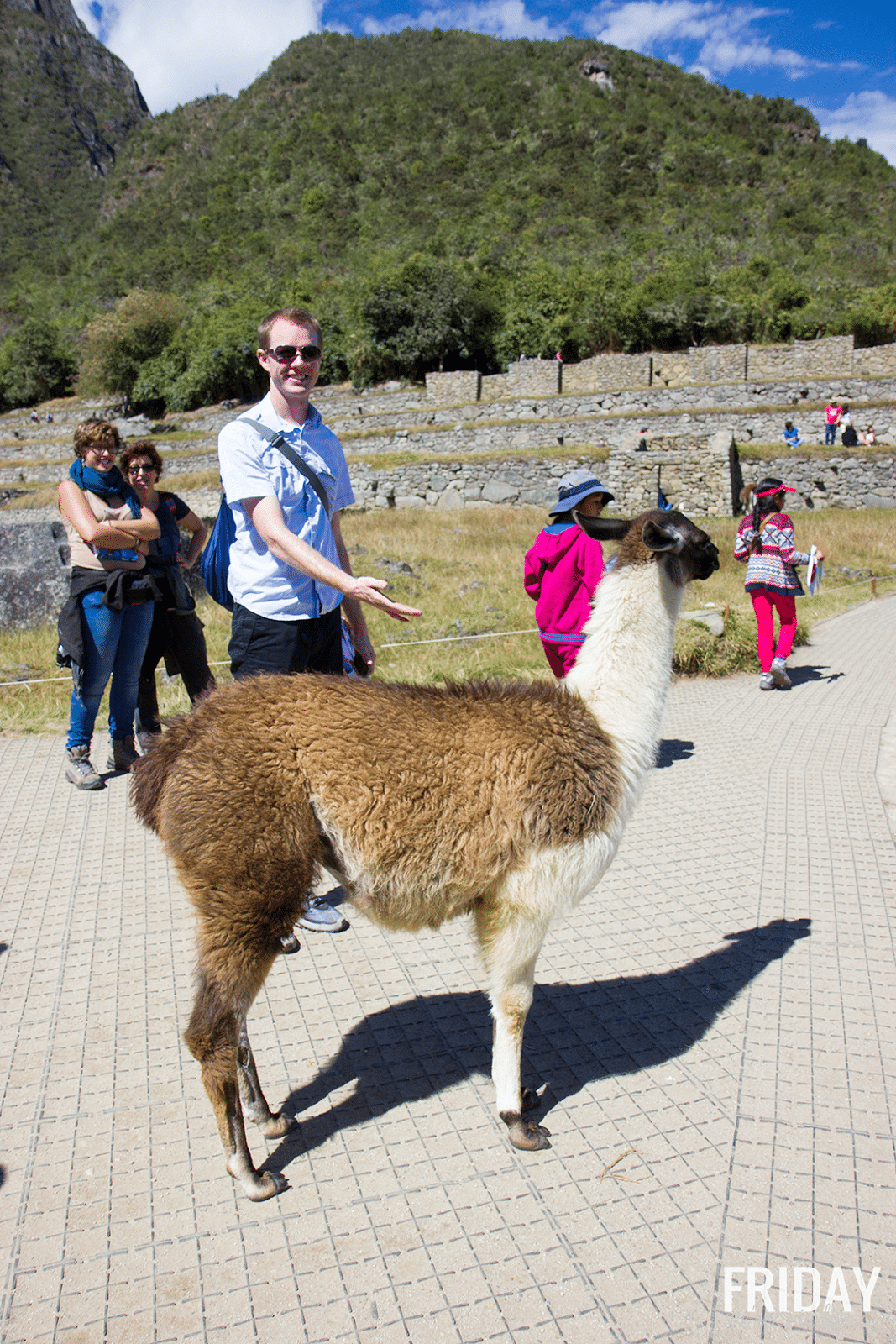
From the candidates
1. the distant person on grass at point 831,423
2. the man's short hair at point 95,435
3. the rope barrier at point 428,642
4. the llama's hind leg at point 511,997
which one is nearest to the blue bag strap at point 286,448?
the llama's hind leg at point 511,997

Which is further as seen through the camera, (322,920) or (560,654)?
(560,654)

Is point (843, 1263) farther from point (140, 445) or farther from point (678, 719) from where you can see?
point (140, 445)

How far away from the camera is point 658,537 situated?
3.16m

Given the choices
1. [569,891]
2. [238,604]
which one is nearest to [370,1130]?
[569,891]

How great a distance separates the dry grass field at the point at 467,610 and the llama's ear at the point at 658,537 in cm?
563

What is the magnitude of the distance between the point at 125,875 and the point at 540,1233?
137 inches

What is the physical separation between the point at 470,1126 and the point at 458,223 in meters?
90.1

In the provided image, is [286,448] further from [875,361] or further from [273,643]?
[875,361]

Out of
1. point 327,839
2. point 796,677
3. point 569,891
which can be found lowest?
point 796,677

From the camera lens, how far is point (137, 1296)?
7.71 feet

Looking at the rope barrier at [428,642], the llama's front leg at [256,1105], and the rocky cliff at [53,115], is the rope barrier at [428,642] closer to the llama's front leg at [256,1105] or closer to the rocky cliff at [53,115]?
the llama's front leg at [256,1105]

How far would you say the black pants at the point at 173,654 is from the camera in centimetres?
696

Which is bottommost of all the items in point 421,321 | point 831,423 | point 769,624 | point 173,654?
point 769,624

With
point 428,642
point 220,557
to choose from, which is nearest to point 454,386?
point 428,642
